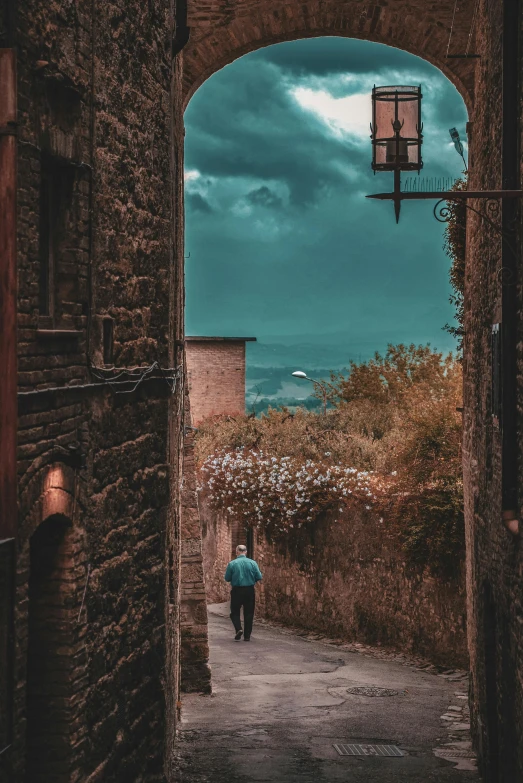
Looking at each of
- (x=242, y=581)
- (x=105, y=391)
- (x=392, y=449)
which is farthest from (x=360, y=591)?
(x=105, y=391)

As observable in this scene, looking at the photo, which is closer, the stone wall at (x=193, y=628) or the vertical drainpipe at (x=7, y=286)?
the vertical drainpipe at (x=7, y=286)

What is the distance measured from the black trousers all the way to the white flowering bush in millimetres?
2300

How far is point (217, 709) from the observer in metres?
13.0

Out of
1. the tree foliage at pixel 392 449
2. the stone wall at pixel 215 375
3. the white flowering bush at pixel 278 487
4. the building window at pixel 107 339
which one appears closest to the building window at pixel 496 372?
the building window at pixel 107 339

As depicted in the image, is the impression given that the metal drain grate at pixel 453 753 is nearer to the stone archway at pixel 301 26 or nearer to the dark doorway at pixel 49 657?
the dark doorway at pixel 49 657

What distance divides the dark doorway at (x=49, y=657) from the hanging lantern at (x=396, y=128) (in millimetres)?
3900

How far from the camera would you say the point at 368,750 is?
11.1m

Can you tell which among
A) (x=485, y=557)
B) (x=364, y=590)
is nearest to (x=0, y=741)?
(x=485, y=557)

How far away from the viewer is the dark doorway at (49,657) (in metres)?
6.52

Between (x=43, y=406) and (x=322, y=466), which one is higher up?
(x=43, y=406)

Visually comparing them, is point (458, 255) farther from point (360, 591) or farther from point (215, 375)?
point (215, 375)

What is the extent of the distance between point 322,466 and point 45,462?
13.5 metres

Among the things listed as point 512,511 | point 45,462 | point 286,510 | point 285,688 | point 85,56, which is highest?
point 85,56

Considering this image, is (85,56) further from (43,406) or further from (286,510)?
(286,510)
